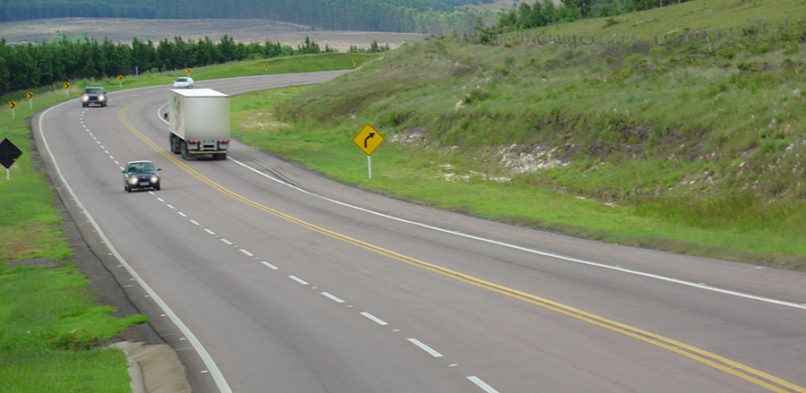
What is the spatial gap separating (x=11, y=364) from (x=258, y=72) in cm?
10471

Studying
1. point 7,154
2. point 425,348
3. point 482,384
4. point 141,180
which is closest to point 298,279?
point 425,348

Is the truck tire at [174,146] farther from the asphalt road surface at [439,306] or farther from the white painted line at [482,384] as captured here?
the white painted line at [482,384]

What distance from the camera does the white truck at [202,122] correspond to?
4975 cm

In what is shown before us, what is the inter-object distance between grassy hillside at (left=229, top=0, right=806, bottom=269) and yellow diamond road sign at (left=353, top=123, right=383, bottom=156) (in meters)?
1.60

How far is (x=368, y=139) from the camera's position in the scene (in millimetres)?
41719

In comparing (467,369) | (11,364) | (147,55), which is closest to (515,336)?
(467,369)

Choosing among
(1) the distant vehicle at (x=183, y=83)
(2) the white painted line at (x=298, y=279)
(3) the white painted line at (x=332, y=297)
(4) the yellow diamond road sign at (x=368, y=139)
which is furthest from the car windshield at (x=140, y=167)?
(1) the distant vehicle at (x=183, y=83)

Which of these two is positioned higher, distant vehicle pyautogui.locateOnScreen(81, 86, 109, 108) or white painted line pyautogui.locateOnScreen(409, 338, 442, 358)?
distant vehicle pyautogui.locateOnScreen(81, 86, 109, 108)

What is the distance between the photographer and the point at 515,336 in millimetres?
14320

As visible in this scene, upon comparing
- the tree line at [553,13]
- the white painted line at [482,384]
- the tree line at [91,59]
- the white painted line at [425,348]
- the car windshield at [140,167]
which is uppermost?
the tree line at [553,13]

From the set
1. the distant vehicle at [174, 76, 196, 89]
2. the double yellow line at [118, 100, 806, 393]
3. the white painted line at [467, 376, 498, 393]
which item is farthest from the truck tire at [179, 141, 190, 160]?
the white painted line at [467, 376, 498, 393]

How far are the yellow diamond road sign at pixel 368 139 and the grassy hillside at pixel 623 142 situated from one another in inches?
63.0

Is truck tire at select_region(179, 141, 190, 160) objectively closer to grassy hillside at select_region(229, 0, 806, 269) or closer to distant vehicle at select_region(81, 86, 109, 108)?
grassy hillside at select_region(229, 0, 806, 269)

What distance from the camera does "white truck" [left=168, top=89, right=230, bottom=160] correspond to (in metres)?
49.8
